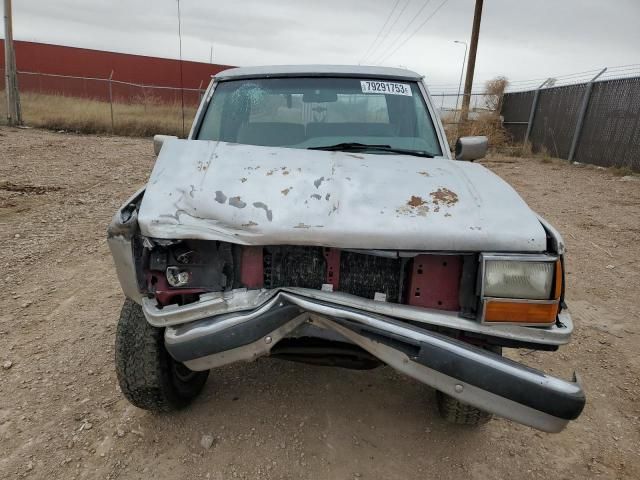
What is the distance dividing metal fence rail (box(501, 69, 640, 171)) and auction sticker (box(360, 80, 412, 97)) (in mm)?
9007

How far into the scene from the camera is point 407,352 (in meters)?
1.62

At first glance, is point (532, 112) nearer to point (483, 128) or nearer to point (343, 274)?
point (483, 128)

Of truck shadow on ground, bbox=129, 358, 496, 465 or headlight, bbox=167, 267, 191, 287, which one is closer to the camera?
headlight, bbox=167, 267, 191, 287

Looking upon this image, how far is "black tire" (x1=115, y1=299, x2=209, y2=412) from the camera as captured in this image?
6.98ft

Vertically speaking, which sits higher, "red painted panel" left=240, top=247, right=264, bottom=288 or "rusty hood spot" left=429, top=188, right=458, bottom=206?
"rusty hood spot" left=429, top=188, right=458, bottom=206

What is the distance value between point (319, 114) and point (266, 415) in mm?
1836

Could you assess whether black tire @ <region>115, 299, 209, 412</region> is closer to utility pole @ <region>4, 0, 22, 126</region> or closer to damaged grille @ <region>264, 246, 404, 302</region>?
damaged grille @ <region>264, 246, 404, 302</region>

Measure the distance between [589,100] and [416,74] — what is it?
10314 mm

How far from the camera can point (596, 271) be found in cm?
460

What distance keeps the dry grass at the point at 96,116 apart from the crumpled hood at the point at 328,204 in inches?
511

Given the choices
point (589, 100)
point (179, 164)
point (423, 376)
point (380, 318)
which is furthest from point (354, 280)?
point (589, 100)

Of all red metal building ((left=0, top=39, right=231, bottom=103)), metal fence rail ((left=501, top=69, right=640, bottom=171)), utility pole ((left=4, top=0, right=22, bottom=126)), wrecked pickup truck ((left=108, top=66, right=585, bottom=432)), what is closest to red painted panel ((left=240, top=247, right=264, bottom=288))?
wrecked pickup truck ((left=108, top=66, right=585, bottom=432))

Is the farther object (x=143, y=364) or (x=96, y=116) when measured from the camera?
(x=96, y=116)

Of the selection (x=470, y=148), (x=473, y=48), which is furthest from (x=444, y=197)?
(x=473, y=48)
